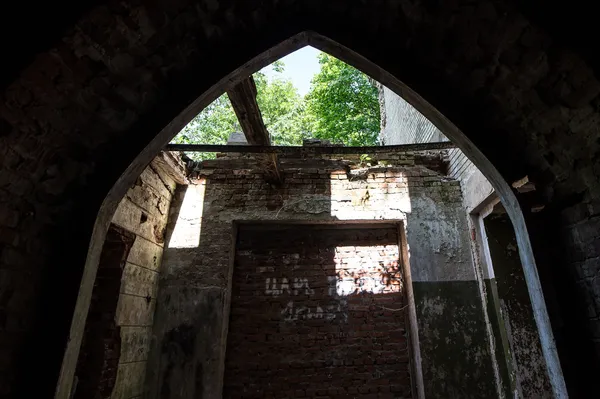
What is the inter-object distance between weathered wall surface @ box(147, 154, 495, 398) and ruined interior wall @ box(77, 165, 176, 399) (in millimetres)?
158

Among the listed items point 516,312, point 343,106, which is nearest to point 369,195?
point 516,312

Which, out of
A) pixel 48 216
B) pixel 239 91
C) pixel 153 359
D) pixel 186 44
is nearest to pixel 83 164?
pixel 48 216

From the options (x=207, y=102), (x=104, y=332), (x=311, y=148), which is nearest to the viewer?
(x=207, y=102)

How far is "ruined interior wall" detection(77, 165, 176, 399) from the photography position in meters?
3.12

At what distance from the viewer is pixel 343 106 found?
1192 centimetres

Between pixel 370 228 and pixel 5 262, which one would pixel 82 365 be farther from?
pixel 370 228

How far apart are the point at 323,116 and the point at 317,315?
9.35 meters

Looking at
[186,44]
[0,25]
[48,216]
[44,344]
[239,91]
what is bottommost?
[44,344]

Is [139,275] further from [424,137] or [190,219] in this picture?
[424,137]

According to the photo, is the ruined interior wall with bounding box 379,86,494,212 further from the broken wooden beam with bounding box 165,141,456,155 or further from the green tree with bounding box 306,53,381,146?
the green tree with bounding box 306,53,381,146

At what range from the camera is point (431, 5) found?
159cm

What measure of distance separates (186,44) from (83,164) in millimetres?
818

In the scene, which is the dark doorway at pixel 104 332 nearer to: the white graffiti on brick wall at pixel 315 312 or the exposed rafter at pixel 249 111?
the exposed rafter at pixel 249 111

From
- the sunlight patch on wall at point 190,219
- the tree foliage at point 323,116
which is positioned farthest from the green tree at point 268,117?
the sunlight patch on wall at point 190,219
